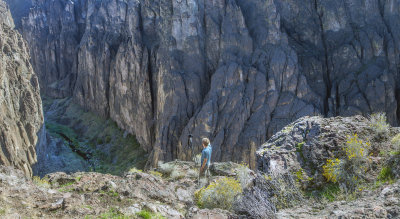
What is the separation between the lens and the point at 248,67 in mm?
40062

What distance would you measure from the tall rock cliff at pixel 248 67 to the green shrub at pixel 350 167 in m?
27.7

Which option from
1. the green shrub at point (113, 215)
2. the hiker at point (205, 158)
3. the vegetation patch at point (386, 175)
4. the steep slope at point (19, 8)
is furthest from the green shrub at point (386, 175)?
the steep slope at point (19, 8)

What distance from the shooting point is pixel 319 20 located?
47.4 meters

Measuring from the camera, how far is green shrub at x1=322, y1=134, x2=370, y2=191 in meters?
6.50

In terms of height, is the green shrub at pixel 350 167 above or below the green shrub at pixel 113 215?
above

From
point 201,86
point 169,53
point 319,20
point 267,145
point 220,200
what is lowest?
point 220,200

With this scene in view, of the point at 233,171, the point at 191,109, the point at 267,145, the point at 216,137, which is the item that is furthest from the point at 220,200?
the point at 191,109

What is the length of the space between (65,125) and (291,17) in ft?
164

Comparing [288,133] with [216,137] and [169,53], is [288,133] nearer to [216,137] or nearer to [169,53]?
[216,137]

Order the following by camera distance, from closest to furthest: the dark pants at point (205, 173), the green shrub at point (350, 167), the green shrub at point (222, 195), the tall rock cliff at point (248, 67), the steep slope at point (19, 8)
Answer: the green shrub at point (350, 167), the green shrub at point (222, 195), the dark pants at point (205, 173), the tall rock cliff at point (248, 67), the steep slope at point (19, 8)

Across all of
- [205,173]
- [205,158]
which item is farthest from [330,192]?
[205,173]

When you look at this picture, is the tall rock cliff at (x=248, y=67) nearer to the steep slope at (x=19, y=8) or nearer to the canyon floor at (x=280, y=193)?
the canyon floor at (x=280, y=193)

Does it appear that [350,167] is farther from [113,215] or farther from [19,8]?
[19,8]

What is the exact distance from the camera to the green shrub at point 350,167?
6504 mm
